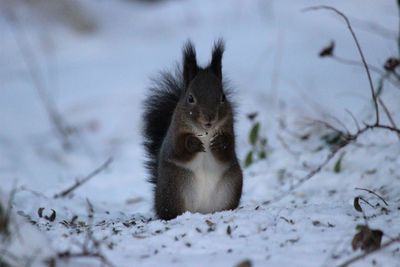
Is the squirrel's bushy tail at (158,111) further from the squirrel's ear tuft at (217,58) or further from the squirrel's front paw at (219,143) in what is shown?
the squirrel's front paw at (219,143)

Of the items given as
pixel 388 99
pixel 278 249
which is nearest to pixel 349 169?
pixel 388 99

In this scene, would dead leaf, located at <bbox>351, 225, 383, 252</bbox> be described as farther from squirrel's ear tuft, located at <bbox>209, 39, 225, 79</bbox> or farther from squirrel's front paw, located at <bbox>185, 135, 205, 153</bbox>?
squirrel's ear tuft, located at <bbox>209, 39, 225, 79</bbox>

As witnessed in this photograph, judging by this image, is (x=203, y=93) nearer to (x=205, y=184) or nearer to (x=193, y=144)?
(x=193, y=144)

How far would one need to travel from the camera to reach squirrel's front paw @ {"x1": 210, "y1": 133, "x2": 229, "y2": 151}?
2.95 meters

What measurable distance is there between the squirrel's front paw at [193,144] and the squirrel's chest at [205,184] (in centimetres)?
5

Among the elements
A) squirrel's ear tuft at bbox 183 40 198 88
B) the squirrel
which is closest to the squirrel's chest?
the squirrel

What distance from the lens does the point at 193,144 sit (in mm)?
2910

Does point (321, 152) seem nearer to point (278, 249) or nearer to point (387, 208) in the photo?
point (387, 208)

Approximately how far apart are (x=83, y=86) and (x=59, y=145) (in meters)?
1.58

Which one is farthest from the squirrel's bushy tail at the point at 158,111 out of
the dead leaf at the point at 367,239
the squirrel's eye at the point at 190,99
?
the dead leaf at the point at 367,239

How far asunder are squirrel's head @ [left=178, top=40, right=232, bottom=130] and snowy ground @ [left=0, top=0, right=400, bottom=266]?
1.46ft

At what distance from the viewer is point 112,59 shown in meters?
8.60

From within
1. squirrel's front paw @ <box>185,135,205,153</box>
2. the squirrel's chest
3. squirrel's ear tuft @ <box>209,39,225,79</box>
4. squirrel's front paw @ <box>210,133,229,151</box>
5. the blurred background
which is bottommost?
the blurred background

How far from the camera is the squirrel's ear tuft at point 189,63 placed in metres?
3.09
